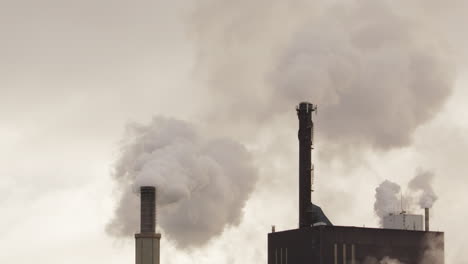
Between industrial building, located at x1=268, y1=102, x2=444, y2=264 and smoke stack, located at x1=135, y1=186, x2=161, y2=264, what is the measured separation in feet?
42.9

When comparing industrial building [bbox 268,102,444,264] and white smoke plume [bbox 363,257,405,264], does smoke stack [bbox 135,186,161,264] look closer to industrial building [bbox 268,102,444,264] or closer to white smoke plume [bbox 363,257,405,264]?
industrial building [bbox 268,102,444,264]

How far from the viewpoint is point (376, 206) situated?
8669cm

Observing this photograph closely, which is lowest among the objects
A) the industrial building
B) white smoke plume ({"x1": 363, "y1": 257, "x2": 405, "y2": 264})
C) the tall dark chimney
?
white smoke plume ({"x1": 363, "y1": 257, "x2": 405, "y2": 264})

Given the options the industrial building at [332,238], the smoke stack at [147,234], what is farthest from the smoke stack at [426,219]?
the smoke stack at [147,234]

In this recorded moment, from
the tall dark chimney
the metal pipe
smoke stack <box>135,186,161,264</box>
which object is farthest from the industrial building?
the metal pipe

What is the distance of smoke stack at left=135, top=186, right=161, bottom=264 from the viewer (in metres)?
71.1

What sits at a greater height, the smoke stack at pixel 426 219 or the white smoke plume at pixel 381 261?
the smoke stack at pixel 426 219

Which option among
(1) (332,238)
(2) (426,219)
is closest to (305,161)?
(1) (332,238)

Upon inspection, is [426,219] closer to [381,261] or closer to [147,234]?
[381,261]

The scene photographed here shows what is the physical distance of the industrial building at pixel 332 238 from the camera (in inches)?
3049

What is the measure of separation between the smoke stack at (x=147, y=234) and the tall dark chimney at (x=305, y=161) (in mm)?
15675

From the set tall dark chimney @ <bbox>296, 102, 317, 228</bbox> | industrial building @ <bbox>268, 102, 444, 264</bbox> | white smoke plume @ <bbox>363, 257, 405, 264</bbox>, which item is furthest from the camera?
tall dark chimney @ <bbox>296, 102, 317, 228</bbox>

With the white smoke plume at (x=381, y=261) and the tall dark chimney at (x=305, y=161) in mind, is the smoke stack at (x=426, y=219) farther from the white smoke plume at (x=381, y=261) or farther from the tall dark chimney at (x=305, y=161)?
the tall dark chimney at (x=305, y=161)

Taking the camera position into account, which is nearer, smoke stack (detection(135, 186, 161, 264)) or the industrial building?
smoke stack (detection(135, 186, 161, 264))
